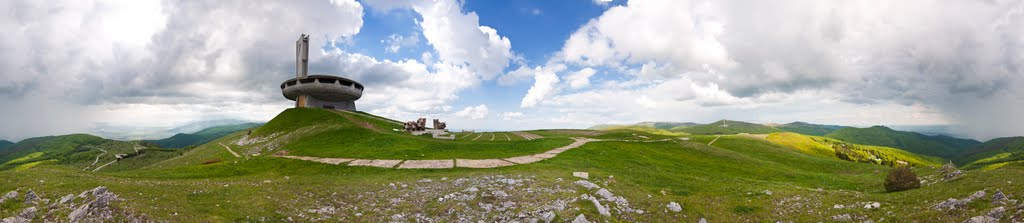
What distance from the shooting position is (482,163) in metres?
26.7

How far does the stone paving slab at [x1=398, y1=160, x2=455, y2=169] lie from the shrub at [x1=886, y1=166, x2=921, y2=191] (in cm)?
2354

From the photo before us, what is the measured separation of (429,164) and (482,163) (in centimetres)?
390

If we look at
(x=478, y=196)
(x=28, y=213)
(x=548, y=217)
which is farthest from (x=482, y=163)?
(x=28, y=213)

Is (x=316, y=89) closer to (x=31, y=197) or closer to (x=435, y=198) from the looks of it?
(x=31, y=197)

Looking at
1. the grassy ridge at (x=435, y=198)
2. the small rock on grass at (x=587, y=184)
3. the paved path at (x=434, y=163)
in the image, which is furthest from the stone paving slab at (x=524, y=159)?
the small rock on grass at (x=587, y=184)

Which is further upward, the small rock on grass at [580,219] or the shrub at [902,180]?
the shrub at [902,180]

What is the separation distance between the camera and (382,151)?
107 ft

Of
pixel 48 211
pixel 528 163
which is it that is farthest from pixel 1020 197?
pixel 48 211

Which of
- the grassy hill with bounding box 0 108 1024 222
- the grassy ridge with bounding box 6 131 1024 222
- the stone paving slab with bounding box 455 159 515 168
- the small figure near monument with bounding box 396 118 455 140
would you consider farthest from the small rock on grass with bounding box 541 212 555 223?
the small figure near monument with bounding box 396 118 455 140

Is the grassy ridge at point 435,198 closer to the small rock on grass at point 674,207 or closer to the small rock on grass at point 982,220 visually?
the small rock on grass at point 674,207

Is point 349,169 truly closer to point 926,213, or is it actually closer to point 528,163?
point 528,163

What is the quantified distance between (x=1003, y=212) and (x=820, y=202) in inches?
209

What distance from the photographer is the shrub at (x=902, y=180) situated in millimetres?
15845

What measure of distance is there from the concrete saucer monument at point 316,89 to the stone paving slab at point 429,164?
6094 centimetres
